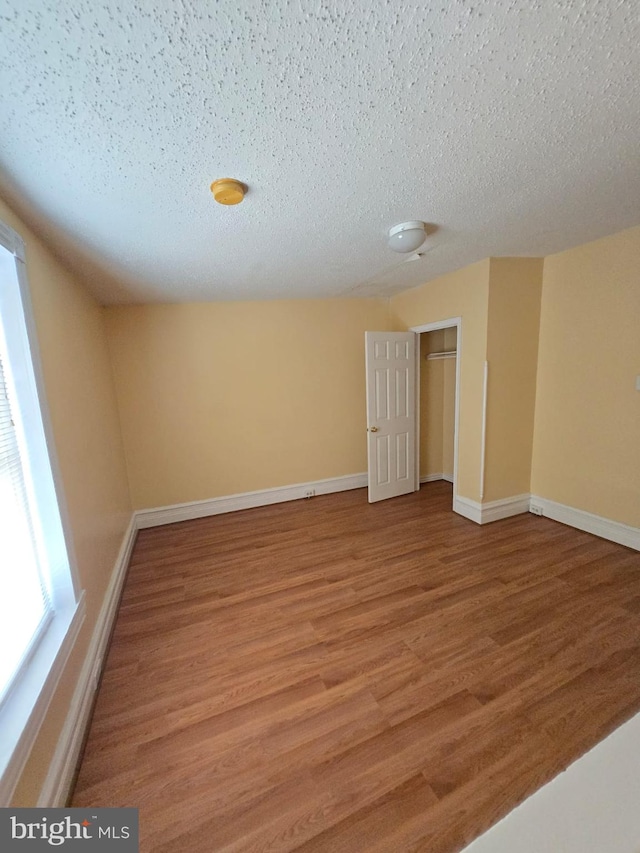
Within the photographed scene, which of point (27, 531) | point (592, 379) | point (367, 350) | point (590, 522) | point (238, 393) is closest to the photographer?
point (27, 531)

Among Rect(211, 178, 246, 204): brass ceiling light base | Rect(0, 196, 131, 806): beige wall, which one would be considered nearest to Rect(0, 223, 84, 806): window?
Rect(0, 196, 131, 806): beige wall

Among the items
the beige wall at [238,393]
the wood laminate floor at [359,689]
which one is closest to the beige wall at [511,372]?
the wood laminate floor at [359,689]

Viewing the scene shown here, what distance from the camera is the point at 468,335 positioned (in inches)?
118

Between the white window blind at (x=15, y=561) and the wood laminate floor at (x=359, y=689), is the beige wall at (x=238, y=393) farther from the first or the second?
the white window blind at (x=15, y=561)

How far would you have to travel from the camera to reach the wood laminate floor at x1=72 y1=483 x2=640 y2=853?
3.68 feet

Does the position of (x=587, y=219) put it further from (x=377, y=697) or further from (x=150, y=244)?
(x=377, y=697)

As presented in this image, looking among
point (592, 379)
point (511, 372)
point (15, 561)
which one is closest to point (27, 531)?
point (15, 561)

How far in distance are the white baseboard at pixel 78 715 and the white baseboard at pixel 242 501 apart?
1.29 metres

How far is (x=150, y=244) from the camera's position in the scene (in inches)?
79.3

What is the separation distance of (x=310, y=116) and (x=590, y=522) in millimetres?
3546

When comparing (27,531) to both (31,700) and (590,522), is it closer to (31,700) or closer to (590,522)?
(31,700)

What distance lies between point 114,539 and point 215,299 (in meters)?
2.51

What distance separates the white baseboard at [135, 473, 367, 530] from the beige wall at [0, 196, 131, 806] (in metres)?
0.78

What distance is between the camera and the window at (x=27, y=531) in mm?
1152
